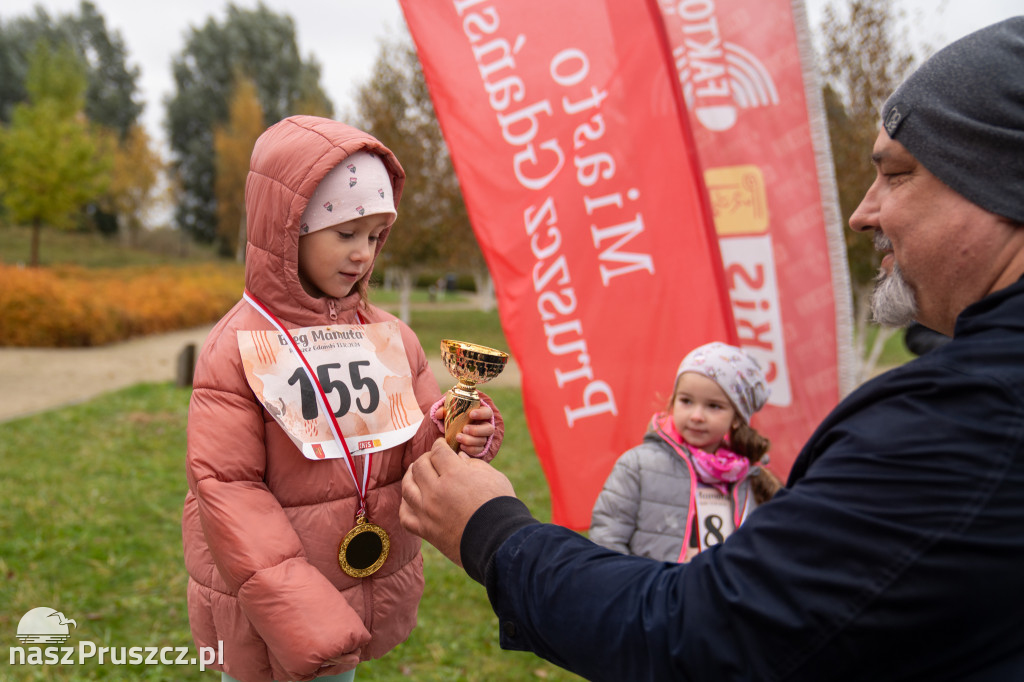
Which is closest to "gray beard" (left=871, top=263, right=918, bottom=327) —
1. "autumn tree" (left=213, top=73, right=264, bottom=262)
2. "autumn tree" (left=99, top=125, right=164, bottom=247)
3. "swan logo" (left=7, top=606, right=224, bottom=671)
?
"swan logo" (left=7, top=606, right=224, bottom=671)

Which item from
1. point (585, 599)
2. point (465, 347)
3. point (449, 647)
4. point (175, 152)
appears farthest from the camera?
point (175, 152)

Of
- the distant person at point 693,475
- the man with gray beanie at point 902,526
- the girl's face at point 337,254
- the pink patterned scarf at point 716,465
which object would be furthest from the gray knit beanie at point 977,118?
the pink patterned scarf at point 716,465

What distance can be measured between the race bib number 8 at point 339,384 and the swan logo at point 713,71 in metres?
2.36

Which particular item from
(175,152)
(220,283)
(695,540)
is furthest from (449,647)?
(175,152)

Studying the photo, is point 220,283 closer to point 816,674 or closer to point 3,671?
point 3,671

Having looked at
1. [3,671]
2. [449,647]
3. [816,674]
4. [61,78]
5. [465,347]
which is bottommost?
[449,647]

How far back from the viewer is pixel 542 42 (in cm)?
335

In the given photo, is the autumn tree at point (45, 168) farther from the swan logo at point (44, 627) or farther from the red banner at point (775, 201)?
the red banner at point (775, 201)

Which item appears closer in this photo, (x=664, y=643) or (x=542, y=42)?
(x=664, y=643)

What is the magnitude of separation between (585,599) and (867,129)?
10837 millimetres

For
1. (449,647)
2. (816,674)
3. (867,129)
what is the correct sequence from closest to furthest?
(816,674), (449,647), (867,129)

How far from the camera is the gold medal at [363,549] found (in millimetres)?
1997

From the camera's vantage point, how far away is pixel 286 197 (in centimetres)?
193

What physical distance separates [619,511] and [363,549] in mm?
1184
